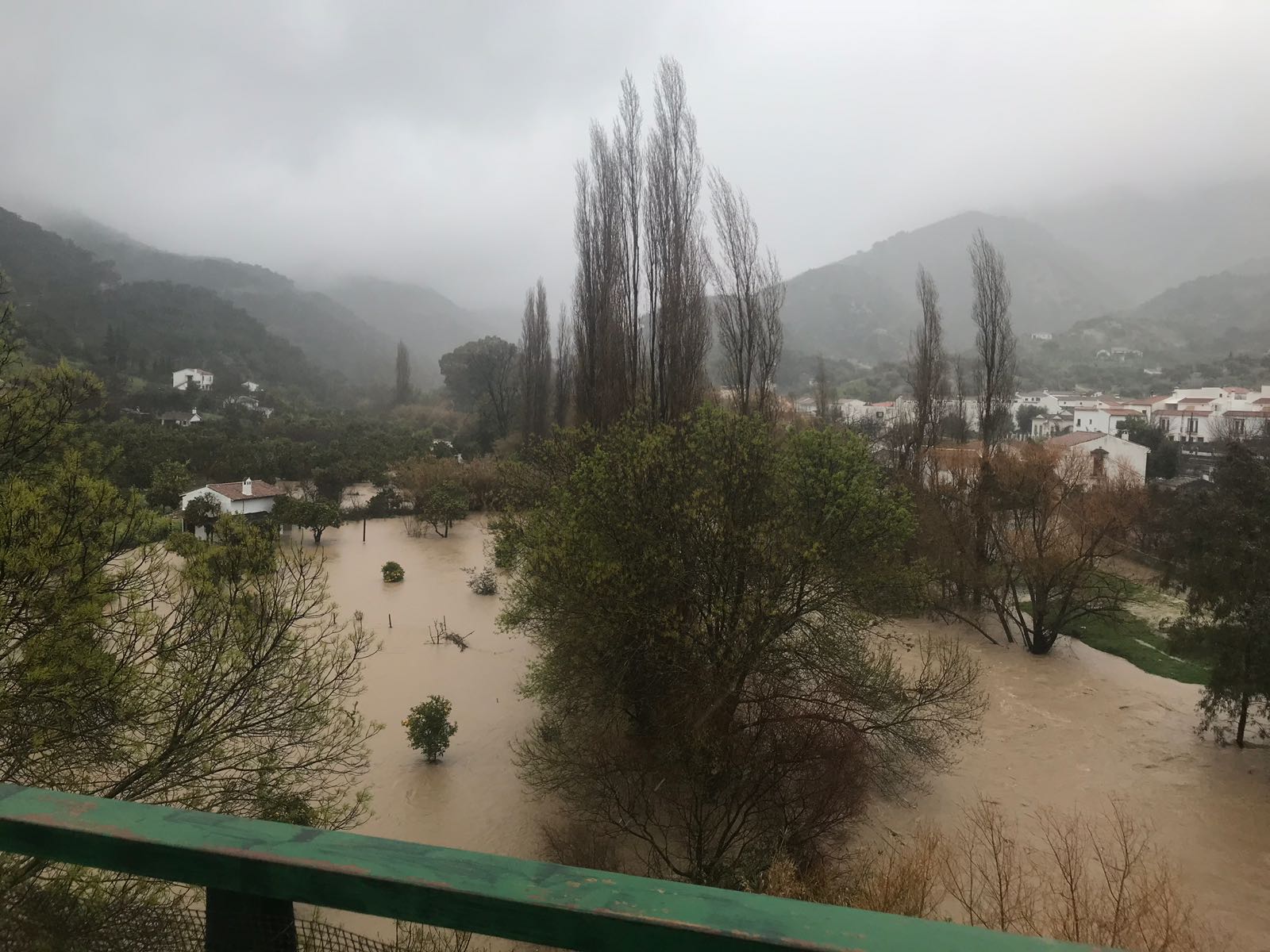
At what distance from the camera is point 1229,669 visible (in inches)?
445

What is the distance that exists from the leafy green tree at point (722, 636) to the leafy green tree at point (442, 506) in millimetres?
21727

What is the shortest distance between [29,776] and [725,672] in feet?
22.6

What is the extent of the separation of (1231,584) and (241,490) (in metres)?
32.7

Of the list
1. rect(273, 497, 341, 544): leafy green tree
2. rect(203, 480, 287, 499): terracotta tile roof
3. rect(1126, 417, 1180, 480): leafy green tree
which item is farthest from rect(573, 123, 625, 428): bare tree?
rect(1126, 417, 1180, 480): leafy green tree

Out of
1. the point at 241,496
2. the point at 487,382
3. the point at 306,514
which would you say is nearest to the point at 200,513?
the point at 306,514

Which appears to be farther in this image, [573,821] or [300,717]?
[573,821]

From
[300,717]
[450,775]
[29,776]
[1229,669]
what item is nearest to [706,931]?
[29,776]

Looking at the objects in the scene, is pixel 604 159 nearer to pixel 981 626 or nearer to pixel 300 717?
pixel 300 717

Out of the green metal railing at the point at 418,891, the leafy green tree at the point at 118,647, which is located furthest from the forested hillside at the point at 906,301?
→ the green metal railing at the point at 418,891

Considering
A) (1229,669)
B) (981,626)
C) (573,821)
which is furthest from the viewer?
(981,626)

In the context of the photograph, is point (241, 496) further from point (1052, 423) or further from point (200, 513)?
point (1052, 423)

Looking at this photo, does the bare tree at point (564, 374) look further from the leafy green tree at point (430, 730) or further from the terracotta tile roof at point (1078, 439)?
→ the terracotta tile roof at point (1078, 439)

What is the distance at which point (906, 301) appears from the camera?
546ft

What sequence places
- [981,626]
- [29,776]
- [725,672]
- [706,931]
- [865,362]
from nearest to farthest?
[706,931] → [29,776] → [725,672] → [981,626] → [865,362]
